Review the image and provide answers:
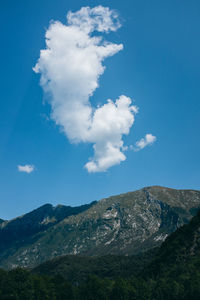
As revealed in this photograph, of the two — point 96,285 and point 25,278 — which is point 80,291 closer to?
point 96,285

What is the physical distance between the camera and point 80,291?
Result: 127 meters

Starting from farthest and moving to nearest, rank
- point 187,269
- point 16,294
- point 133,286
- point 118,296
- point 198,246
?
1. point 198,246
2. point 187,269
3. point 133,286
4. point 118,296
5. point 16,294

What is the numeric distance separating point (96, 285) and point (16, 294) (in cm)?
3541

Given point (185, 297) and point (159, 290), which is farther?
point (159, 290)

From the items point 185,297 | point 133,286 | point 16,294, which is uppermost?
point 16,294

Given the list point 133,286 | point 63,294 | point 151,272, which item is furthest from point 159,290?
point 151,272

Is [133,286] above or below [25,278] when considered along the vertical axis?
below

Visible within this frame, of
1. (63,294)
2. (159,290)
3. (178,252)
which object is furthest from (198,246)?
(63,294)

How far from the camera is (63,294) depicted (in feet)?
420

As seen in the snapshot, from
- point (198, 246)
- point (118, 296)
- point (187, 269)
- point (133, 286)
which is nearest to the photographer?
point (118, 296)

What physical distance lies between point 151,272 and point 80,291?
270ft

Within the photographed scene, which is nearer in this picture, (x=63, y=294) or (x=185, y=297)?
(x=185, y=297)

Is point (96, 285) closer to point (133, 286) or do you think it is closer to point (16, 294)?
point (133, 286)

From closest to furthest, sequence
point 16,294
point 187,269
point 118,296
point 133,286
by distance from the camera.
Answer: point 16,294
point 118,296
point 133,286
point 187,269
